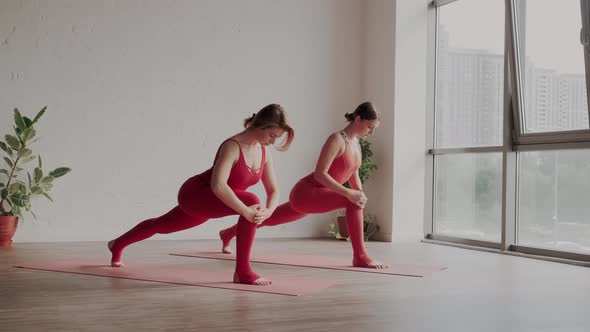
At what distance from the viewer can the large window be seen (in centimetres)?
510

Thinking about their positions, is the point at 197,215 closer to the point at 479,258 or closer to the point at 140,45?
the point at 479,258

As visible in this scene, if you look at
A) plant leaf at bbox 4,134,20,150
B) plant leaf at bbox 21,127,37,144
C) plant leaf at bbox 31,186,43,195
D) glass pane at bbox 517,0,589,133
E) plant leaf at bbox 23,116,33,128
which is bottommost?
plant leaf at bbox 31,186,43,195

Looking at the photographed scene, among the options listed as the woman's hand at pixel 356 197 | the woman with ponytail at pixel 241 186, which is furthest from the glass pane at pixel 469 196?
the woman with ponytail at pixel 241 186

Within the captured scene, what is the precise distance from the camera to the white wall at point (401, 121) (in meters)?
6.56

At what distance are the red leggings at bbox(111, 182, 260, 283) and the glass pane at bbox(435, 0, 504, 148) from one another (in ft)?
10.0

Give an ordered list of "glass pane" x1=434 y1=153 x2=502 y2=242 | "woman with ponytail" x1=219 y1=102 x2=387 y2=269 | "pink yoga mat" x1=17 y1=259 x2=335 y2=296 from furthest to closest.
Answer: "glass pane" x1=434 y1=153 x2=502 y2=242 → "woman with ponytail" x1=219 y1=102 x2=387 y2=269 → "pink yoga mat" x1=17 y1=259 x2=335 y2=296

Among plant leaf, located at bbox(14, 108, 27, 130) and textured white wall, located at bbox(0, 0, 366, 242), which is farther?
textured white wall, located at bbox(0, 0, 366, 242)

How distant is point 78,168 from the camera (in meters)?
5.87

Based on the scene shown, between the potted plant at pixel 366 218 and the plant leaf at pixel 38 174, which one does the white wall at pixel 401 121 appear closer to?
the potted plant at pixel 366 218

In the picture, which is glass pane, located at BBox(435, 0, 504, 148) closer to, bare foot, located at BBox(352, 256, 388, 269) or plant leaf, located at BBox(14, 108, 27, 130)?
bare foot, located at BBox(352, 256, 388, 269)

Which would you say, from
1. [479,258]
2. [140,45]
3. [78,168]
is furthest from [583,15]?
[78,168]

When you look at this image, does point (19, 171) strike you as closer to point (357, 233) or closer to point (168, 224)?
point (168, 224)

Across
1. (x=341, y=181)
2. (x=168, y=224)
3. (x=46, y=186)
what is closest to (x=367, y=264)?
(x=341, y=181)

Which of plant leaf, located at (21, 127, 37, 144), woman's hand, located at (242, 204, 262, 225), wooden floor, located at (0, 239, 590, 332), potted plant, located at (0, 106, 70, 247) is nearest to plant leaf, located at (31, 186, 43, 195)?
potted plant, located at (0, 106, 70, 247)
